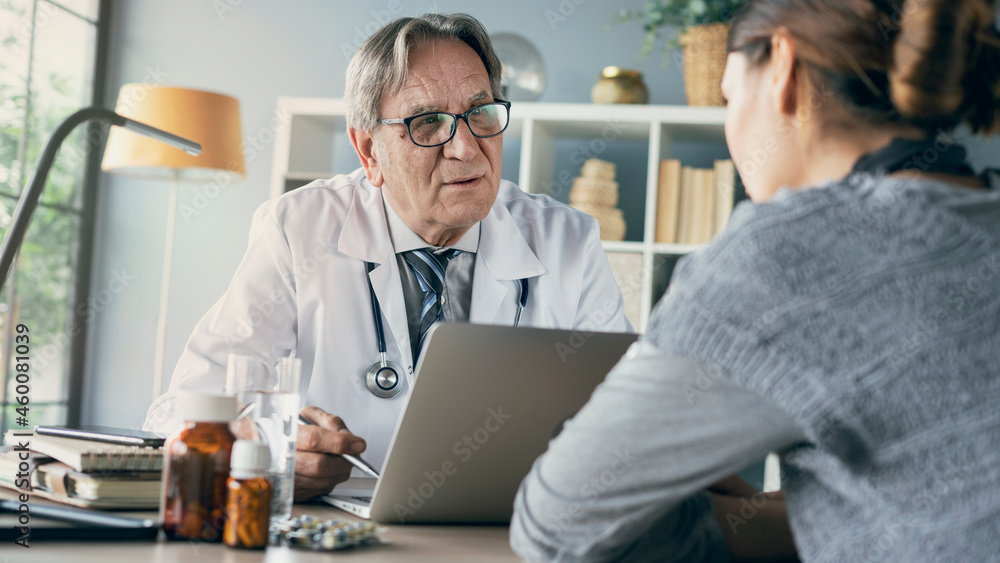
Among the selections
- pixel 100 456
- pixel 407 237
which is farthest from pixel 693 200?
pixel 100 456

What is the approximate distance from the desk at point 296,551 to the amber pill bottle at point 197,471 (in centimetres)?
2

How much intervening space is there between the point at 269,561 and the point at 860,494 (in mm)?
498

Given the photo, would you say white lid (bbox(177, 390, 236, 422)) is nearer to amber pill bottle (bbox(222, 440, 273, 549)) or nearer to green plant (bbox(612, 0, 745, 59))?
amber pill bottle (bbox(222, 440, 273, 549))

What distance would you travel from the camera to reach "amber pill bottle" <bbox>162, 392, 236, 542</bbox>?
2.64ft

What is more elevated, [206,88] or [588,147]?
[206,88]

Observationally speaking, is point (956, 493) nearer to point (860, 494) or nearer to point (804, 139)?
point (860, 494)

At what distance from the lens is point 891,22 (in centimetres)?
75

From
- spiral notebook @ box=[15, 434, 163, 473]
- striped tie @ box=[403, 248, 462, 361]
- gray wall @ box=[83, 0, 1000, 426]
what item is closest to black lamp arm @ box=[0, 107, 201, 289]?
spiral notebook @ box=[15, 434, 163, 473]

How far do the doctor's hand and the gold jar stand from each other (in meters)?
2.40

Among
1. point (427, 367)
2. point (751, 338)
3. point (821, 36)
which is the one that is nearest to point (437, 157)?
point (427, 367)

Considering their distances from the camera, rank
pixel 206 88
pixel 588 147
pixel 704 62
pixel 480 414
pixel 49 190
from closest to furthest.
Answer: pixel 480 414 < pixel 704 62 < pixel 588 147 < pixel 49 190 < pixel 206 88

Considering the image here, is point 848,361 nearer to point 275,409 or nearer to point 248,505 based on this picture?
point 248,505

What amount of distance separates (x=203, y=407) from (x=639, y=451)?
0.40 m

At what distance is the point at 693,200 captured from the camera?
10.4ft
